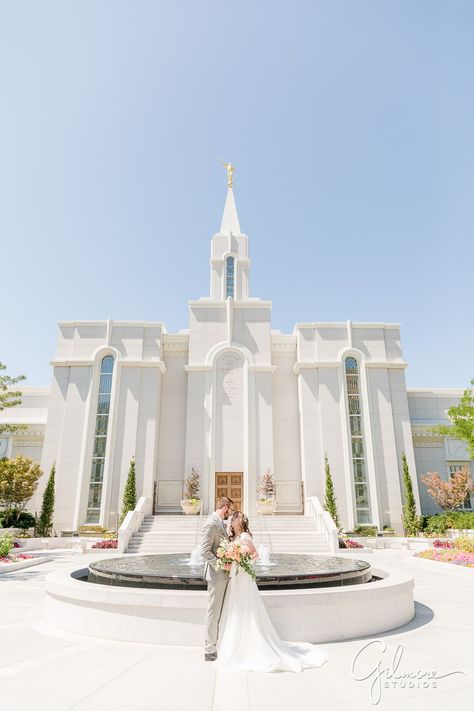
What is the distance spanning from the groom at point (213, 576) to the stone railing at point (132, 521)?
13.3 meters

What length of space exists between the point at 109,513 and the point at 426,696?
19622 millimetres

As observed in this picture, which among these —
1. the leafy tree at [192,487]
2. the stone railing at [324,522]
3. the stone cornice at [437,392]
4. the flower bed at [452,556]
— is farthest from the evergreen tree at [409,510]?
the leafy tree at [192,487]

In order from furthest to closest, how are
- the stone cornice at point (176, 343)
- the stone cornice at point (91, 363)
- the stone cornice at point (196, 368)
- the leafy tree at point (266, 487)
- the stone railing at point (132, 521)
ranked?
the stone cornice at point (176, 343), the stone cornice at point (196, 368), the stone cornice at point (91, 363), the leafy tree at point (266, 487), the stone railing at point (132, 521)

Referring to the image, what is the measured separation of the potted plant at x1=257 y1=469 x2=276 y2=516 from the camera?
69.7ft

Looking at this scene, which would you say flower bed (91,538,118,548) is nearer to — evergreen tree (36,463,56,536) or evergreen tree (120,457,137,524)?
evergreen tree (120,457,137,524)

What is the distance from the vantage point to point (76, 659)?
17.0 feet

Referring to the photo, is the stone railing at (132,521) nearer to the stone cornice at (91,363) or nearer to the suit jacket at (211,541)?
the stone cornice at (91,363)

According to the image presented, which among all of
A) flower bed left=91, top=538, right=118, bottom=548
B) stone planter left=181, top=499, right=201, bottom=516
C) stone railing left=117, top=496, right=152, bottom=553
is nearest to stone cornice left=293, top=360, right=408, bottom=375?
stone planter left=181, top=499, right=201, bottom=516

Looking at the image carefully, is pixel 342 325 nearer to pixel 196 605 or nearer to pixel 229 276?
pixel 229 276

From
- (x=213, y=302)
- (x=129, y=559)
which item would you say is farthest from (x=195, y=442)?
(x=129, y=559)

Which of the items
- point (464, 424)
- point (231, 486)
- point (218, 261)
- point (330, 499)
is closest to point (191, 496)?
point (231, 486)

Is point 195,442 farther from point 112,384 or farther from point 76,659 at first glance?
point 76,659

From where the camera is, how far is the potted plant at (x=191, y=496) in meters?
21.4

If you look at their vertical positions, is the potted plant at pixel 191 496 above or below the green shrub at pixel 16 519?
above
